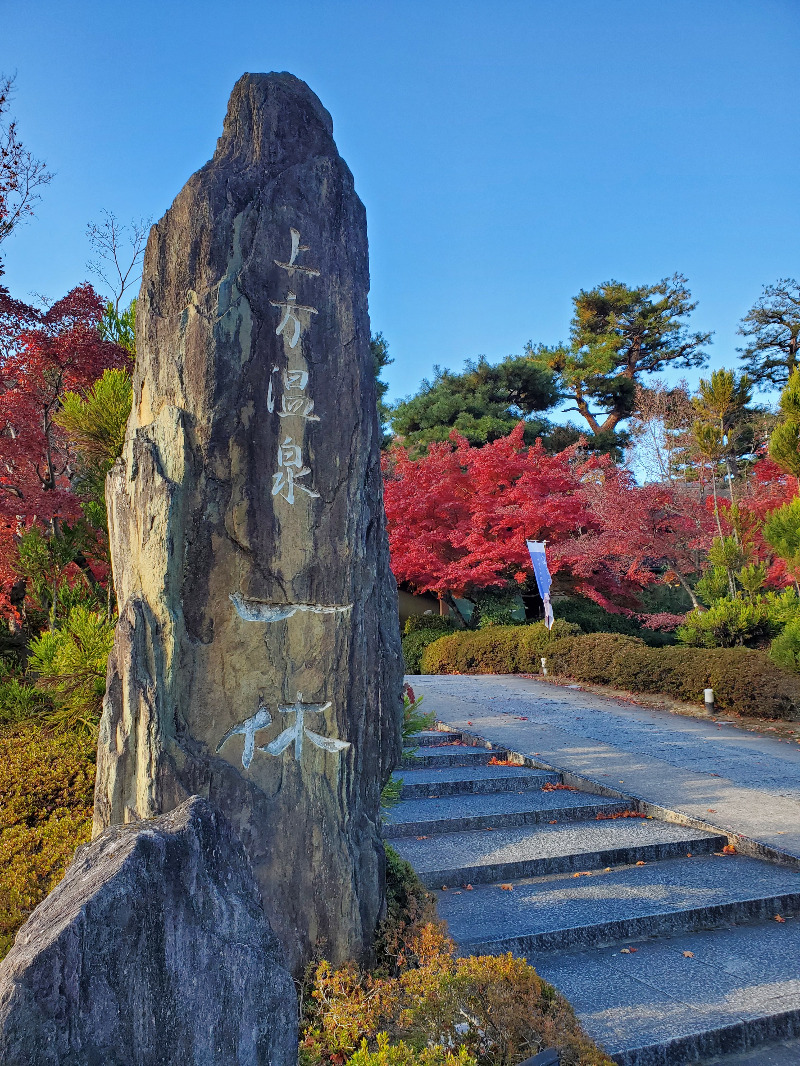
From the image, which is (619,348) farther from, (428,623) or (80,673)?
(80,673)

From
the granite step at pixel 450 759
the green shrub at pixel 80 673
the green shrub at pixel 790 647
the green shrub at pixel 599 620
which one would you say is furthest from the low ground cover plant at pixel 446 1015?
the green shrub at pixel 599 620

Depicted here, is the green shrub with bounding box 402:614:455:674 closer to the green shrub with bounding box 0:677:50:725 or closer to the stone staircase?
the stone staircase

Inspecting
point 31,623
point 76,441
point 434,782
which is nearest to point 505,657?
point 434,782

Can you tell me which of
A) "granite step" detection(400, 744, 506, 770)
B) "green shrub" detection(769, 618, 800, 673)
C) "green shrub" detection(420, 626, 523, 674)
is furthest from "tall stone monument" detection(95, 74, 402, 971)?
"green shrub" detection(420, 626, 523, 674)

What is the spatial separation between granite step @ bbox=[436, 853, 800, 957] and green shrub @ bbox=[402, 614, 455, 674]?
9.99 m

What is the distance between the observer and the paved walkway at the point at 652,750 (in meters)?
5.34

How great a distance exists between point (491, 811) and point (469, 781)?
1.79 ft

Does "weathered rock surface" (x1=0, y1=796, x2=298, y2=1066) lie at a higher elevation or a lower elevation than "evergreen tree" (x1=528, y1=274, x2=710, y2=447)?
lower

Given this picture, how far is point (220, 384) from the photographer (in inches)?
124

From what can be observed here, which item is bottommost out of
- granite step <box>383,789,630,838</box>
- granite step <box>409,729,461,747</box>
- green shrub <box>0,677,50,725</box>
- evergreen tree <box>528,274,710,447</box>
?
granite step <box>383,789,630,838</box>

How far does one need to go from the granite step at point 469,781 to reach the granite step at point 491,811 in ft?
0.31

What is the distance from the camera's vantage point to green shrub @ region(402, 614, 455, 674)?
1483cm

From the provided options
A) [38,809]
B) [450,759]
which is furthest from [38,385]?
[450,759]

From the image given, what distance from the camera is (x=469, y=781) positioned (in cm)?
596
